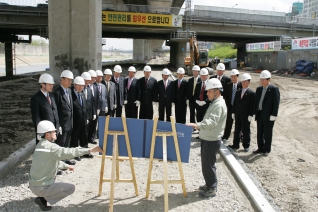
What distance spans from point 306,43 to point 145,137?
31396mm

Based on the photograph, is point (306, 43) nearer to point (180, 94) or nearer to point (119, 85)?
point (180, 94)

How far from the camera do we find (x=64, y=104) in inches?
269

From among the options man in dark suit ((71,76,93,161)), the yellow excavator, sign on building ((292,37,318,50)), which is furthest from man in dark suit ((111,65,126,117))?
sign on building ((292,37,318,50))

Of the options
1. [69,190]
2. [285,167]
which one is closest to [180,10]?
[285,167]

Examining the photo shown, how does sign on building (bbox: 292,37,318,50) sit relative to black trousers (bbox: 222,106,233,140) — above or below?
above

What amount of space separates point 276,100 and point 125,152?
429cm

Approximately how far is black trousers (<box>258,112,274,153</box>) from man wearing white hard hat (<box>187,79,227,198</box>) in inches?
116

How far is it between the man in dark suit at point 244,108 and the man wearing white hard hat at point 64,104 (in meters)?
4.27

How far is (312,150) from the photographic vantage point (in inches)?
355

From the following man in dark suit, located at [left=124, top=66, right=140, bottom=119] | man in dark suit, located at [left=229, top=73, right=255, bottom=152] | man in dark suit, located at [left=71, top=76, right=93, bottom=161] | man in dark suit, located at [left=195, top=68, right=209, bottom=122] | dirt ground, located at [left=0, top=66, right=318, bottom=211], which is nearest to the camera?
dirt ground, located at [left=0, top=66, right=318, bottom=211]

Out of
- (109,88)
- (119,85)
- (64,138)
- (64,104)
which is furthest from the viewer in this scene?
(119,85)

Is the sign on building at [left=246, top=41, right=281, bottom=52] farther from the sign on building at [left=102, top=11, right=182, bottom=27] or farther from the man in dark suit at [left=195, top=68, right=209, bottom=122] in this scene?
the man in dark suit at [left=195, top=68, right=209, bottom=122]

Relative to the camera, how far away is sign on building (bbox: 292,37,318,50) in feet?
101

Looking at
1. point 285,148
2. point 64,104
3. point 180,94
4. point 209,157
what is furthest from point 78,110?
point 285,148
